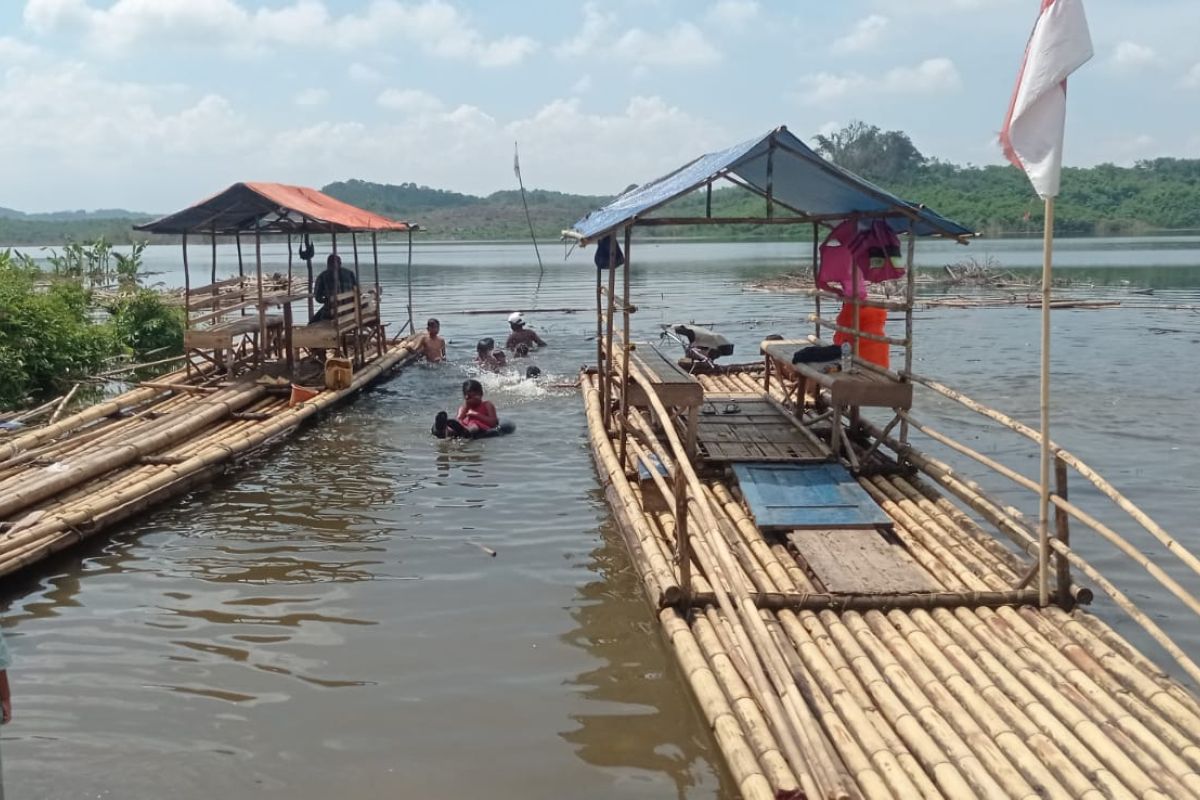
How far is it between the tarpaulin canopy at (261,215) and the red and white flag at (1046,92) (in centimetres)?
960

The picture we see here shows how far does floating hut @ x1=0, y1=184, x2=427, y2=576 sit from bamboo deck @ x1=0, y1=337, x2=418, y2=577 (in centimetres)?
1

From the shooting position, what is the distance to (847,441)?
26.8 feet

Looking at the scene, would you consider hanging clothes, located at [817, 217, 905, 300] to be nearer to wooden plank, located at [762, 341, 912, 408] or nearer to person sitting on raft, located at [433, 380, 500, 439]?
wooden plank, located at [762, 341, 912, 408]

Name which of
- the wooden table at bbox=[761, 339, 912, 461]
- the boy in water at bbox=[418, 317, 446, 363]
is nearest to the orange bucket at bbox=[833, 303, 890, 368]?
the wooden table at bbox=[761, 339, 912, 461]

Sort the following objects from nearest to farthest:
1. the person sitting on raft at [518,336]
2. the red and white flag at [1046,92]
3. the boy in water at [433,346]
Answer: the red and white flag at [1046,92] → the boy in water at [433,346] → the person sitting on raft at [518,336]

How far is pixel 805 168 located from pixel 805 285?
82.6ft

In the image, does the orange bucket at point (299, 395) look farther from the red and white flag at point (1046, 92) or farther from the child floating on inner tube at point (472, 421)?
the red and white flag at point (1046, 92)

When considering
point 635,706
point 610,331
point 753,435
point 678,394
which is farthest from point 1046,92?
point 610,331

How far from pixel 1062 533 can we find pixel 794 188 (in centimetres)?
464

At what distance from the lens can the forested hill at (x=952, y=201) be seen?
6969 cm

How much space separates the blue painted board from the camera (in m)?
6.81

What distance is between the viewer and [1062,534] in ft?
17.5

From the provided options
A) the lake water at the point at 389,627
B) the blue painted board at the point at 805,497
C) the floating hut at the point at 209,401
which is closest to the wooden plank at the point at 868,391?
the blue painted board at the point at 805,497

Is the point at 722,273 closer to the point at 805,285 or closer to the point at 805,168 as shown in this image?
the point at 805,285
